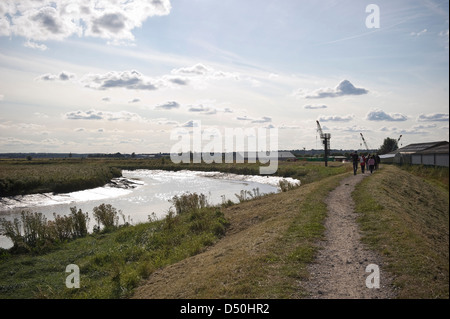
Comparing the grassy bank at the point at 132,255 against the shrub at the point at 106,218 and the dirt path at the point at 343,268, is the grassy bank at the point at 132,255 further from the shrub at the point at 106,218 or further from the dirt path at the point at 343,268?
the shrub at the point at 106,218

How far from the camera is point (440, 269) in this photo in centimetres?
808

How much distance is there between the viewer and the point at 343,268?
360 inches

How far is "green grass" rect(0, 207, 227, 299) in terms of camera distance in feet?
41.8

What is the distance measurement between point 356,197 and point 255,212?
6223 mm

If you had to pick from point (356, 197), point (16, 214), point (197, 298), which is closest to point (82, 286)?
point (197, 298)

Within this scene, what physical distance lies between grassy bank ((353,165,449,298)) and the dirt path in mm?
368

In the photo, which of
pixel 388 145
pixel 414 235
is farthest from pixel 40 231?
pixel 388 145

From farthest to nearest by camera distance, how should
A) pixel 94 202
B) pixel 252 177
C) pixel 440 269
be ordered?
pixel 252 177 < pixel 94 202 < pixel 440 269

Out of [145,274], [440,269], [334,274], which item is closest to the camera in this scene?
[440,269]

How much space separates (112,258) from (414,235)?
1328 centimetres

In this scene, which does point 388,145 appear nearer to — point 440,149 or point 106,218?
point 106,218

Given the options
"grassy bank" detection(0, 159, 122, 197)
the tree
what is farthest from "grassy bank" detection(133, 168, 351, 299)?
the tree
